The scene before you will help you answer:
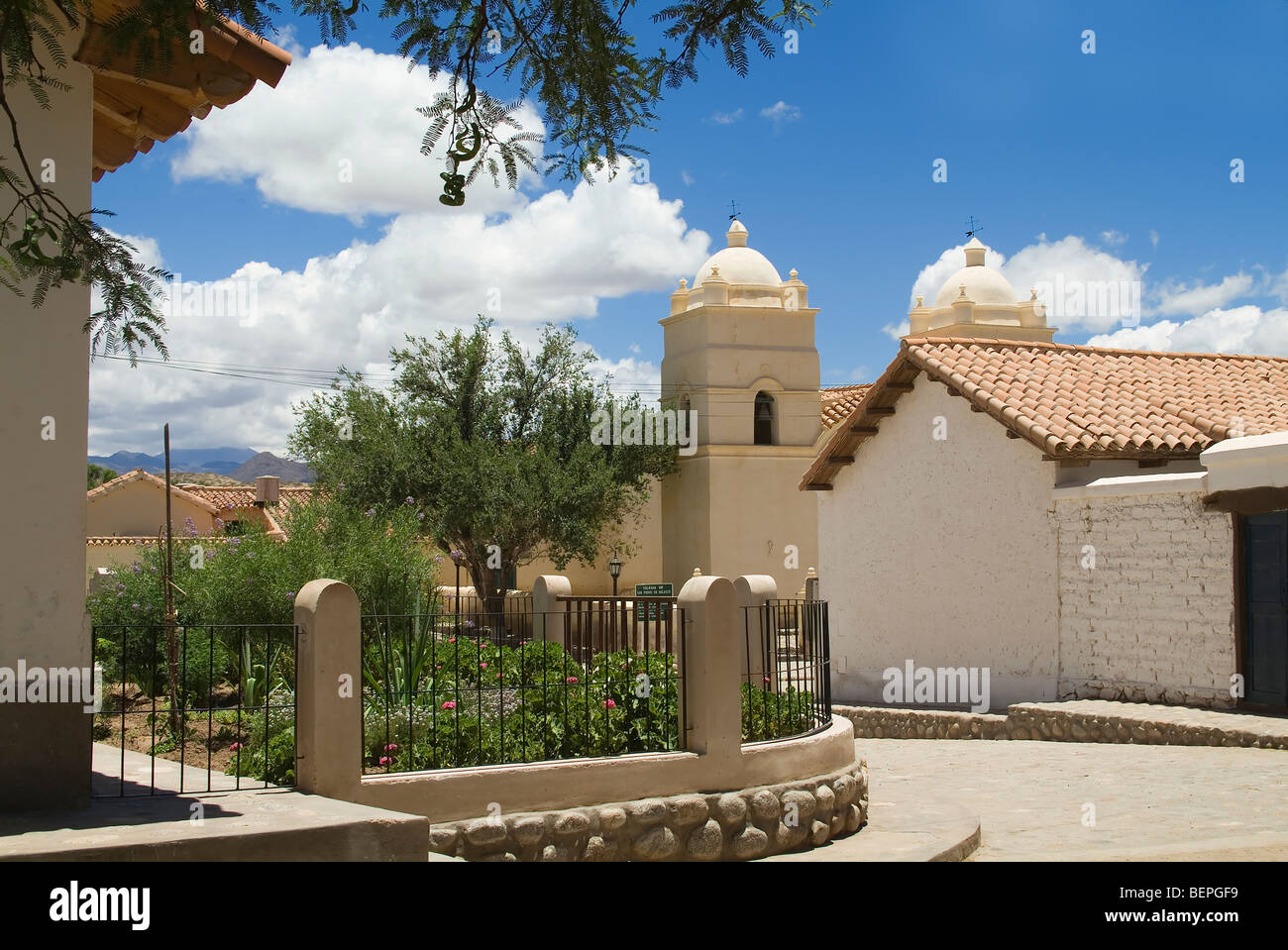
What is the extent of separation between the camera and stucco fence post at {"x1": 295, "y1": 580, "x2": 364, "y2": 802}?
6.70 meters

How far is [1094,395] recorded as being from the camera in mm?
16984

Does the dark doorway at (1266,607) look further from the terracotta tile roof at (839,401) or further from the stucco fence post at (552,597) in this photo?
the terracotta tile roof at (839,401)

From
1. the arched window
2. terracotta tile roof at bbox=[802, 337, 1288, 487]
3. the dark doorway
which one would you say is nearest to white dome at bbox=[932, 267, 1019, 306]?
the arched window

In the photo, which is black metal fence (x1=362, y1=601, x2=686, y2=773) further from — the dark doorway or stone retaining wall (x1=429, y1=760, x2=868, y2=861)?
the dark doorway

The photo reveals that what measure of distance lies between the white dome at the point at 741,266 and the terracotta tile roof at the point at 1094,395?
12.2 m

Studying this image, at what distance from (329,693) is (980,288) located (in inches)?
1184

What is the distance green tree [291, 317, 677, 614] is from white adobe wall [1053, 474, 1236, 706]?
1525cm

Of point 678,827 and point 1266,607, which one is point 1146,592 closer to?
point 1266,607

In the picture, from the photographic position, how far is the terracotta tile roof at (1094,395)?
50.2 feet


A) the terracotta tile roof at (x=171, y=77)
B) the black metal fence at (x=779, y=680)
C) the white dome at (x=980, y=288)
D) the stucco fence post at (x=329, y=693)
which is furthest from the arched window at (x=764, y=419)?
the stucco fence post at (x=329, y=693)

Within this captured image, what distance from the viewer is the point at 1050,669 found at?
619 inches

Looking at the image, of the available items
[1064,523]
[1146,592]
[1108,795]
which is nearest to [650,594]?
[1108,795]

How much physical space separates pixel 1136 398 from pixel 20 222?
1460 cm
